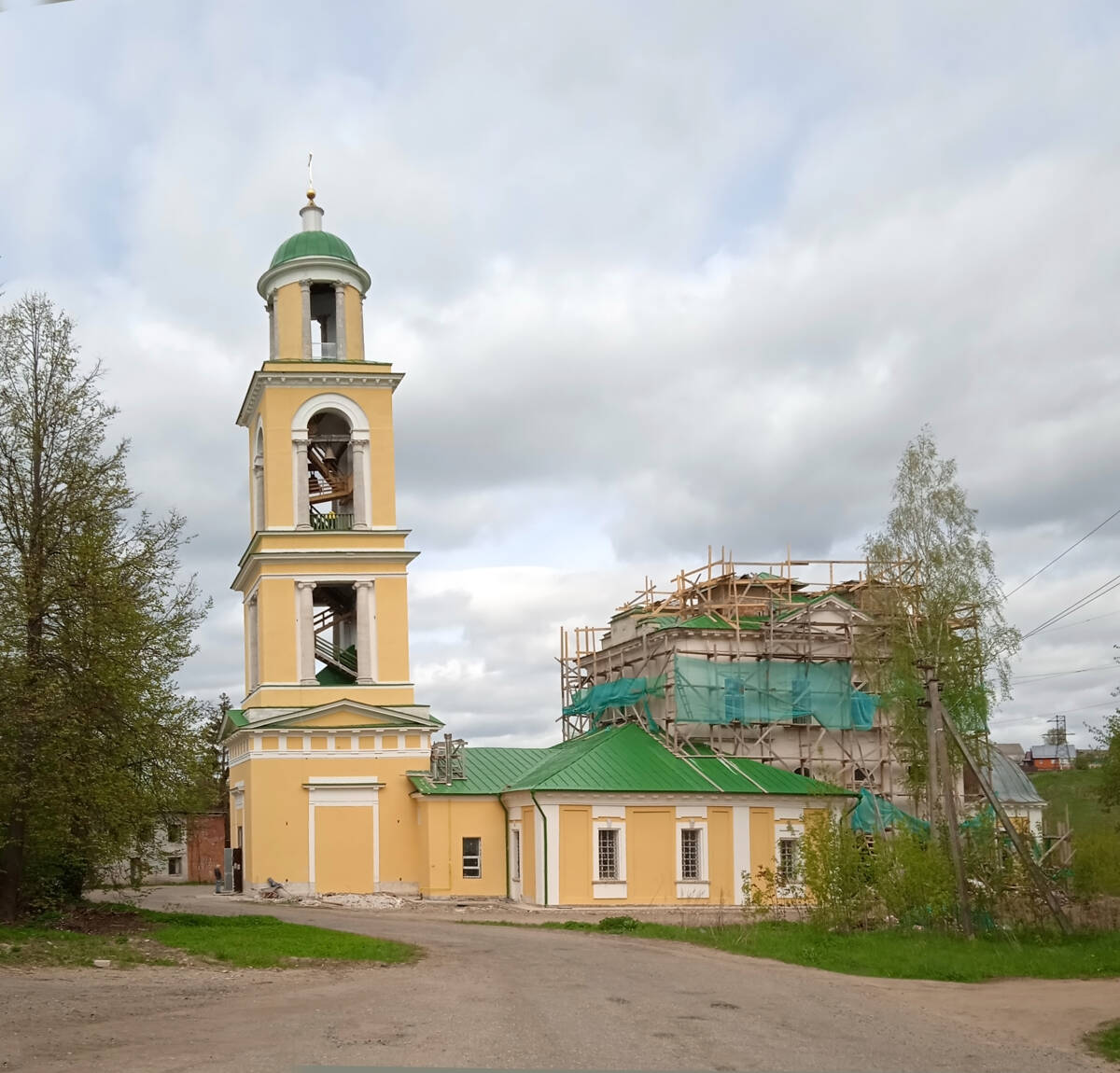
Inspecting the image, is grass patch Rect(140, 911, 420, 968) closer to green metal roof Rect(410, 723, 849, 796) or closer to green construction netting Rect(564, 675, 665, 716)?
green metal roof Rect(410, 723, 849, 796)

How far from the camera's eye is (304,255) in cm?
4069

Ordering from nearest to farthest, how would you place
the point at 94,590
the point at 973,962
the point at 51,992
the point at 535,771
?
the point at 51,992, the point at 973,962, the point at 94,590, the point at 535,771

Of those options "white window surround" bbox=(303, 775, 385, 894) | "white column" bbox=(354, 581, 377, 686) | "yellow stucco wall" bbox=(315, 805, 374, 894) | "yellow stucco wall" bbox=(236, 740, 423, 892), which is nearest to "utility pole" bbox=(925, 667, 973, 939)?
"yellow stucco wall" bbox=(236, 740, 423, 892)

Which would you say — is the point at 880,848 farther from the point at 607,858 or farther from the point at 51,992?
the point at 51,992

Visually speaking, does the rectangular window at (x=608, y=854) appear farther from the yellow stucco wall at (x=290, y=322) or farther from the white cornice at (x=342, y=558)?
the yellow stucco wall at (x=290, y=322)

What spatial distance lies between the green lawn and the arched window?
621 inches

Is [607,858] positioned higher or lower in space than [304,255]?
lower

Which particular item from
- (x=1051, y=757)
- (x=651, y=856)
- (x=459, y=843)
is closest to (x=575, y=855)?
(x=651, y=856)

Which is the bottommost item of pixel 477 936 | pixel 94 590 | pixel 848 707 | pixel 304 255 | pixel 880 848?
pixel 477 936

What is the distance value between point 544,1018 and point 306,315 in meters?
29.8

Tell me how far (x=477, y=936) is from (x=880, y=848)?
26.0 feet

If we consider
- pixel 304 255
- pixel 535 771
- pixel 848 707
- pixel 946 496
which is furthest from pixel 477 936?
pixel 304 255

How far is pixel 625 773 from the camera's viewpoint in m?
36.4

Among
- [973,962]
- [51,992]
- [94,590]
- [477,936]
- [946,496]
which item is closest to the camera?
[51,992]
